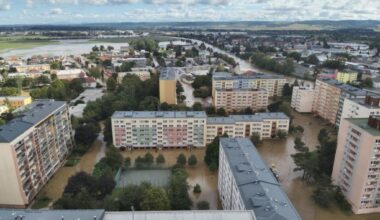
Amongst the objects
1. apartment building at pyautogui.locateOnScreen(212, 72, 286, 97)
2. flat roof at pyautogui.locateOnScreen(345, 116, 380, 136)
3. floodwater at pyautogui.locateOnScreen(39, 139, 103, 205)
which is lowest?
floodwater at pyautogui.locateOnScreen(39, 139, 103, 205)

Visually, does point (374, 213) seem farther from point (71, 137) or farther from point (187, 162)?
point (71, 137)

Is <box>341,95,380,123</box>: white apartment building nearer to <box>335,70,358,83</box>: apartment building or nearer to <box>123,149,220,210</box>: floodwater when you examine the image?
<box>123,149,220,210</box>: floodwater

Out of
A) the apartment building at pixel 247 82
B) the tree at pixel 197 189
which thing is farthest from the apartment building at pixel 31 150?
the apartment building at pixel 247 82

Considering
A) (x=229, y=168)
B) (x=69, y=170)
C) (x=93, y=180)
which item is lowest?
(x=69, y=170)

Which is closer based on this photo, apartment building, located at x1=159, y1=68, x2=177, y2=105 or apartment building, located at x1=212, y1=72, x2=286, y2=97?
apartment building, located at x1=159, y1=68, x2=177, y2=105

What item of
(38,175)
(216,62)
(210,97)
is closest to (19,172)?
(38,175)

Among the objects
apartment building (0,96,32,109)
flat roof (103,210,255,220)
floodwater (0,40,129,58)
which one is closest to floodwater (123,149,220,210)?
flat roof (103,210,255,220)
